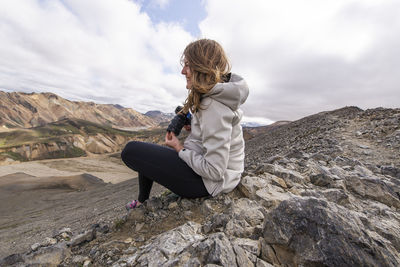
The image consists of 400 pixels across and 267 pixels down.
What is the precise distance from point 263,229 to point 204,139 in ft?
3.69

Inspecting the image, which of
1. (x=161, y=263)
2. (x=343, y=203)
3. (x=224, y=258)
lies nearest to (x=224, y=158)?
(x=224, y=258)

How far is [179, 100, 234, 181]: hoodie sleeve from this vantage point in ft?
6.72

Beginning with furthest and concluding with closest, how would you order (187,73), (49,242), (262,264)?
(49,242)
(187,73)
(262,264)

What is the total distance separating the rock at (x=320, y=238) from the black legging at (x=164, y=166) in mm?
1050

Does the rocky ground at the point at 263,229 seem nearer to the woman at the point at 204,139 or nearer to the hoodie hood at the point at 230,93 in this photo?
the woman at the point at 204,139

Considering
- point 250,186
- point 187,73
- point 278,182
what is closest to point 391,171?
point 278,182

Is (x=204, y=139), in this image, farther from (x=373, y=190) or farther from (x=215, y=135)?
(x=373, y=190)

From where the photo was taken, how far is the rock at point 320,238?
1.39 m

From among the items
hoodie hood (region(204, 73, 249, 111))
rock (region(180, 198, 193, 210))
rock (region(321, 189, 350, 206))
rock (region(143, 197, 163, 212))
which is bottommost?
rock (region(143, 197, 163, 212))

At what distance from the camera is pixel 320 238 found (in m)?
1.53

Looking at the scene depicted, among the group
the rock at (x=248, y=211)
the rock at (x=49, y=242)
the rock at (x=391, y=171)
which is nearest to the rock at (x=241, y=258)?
the rock at (x=248, y=211)

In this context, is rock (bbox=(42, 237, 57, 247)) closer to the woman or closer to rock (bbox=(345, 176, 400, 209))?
the woman

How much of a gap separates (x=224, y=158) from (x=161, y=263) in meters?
1.27

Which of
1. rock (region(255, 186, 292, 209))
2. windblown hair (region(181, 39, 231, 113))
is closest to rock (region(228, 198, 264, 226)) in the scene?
rock (region(255, 186, 292, 209))
